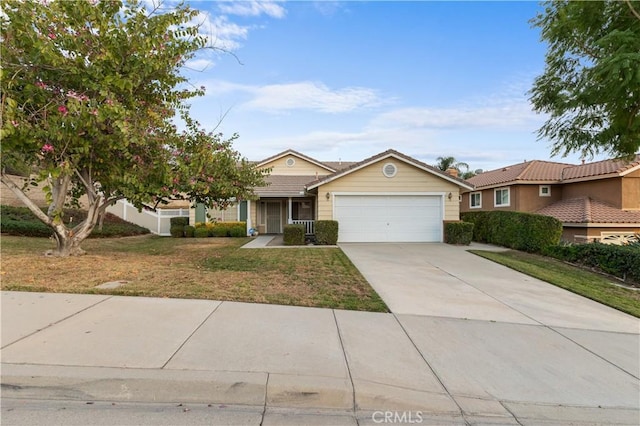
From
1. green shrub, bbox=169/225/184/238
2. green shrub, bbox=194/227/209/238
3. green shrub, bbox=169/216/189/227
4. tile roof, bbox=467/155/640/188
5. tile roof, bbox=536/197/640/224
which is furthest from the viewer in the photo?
green shrub, bbox=169/216/189/227

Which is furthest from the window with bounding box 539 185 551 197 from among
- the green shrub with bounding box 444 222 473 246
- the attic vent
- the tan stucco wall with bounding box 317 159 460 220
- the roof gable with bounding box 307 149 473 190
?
the attic vent

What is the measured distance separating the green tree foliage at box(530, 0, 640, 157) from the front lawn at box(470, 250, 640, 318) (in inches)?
146

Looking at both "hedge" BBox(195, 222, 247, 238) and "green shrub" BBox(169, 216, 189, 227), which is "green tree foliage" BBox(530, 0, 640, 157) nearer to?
"hedge" BBox(195, 222, 247, 238)

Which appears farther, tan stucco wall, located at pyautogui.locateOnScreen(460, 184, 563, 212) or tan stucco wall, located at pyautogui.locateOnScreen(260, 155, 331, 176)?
tan stucco wall, located at pyautogui.locateOnScreen(260, 155, 331, 176)

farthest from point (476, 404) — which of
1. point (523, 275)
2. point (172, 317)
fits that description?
point (523, 275)

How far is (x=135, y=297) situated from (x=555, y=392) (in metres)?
5.71

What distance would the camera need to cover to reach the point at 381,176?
15.3 metres

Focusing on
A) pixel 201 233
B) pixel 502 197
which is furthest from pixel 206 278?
pixel 502 197

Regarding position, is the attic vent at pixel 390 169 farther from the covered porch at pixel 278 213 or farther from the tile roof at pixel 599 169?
the tile roof at pixel 599 169

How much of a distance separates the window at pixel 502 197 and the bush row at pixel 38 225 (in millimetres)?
22571

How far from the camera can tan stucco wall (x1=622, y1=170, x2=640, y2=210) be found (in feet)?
52.4

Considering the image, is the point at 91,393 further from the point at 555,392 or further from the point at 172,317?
the point at 555,392

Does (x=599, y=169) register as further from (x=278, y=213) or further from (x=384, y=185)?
(x=278, y=213)

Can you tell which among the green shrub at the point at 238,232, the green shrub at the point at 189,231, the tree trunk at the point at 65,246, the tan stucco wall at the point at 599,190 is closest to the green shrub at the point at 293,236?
the green shrub at the point at 238,232
